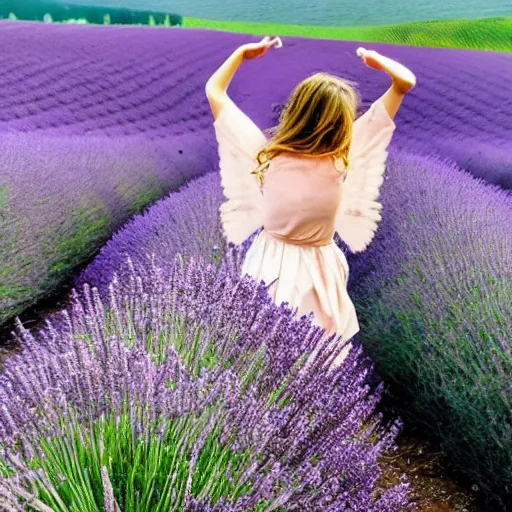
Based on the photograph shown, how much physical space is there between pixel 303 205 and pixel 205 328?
0.48 meters

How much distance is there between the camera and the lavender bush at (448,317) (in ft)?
4.13

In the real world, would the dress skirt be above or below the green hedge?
above

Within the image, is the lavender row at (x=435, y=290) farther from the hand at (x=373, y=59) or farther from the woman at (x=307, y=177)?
the hand at (x=373, y=59)

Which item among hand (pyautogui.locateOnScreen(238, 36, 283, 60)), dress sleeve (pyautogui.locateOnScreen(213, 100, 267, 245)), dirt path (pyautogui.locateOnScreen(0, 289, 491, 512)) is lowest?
dirt path (pyautogui.locateOnScreen(0, 289, 491, 512))

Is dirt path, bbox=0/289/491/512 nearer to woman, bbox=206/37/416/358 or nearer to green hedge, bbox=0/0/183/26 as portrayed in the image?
woman, bbox=206/37/416/358

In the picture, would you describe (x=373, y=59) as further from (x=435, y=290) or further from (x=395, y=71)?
(x=435, y=290)

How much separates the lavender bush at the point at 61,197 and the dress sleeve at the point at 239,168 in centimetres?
71

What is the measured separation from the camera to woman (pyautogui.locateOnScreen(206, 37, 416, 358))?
132cm

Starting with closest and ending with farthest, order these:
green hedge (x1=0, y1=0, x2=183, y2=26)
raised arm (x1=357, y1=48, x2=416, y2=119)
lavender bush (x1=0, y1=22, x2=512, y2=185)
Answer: raised arm (x1=357, y1=48, x2=416, y2=119) → lavender bush (x1=0, y1=22, x2=512, y2=185) → green hedge (x1=0, y1=0, x2=183, y2=26)

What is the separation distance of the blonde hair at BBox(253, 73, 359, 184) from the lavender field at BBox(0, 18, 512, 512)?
26 centimetres

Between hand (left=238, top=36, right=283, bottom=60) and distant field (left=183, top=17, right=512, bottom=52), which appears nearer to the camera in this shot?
hand (left=238, top=36, right=283, bottom=60)

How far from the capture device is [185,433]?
74 centimetres

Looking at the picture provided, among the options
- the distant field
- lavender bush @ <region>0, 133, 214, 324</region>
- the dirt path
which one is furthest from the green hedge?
the dirt path

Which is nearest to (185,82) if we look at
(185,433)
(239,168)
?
(239,168)
